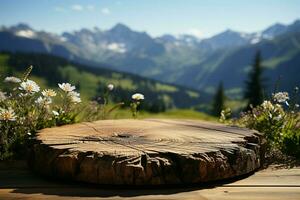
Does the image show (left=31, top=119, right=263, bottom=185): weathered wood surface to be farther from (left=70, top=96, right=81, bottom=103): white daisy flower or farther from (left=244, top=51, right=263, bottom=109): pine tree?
(left=244, top=51, right=263, bottom=109): pine tree

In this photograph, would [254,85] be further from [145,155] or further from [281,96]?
[145,155]

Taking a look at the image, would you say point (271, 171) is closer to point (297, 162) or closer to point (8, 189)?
point (297, 162)

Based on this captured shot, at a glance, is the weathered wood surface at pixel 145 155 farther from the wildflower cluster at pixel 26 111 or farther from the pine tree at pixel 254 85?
the pine tree at pixel 254 85

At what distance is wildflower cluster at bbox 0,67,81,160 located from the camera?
17.0 feet

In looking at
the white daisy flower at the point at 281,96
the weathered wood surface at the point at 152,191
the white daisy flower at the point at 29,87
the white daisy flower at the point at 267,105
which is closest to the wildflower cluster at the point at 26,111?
the white daisy flower at the point at 29,87

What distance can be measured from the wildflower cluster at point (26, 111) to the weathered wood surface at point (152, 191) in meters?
0.99

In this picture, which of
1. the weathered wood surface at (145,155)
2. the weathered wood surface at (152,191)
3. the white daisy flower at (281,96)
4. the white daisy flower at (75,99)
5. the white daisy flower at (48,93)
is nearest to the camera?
the weathered wood surface at (152,191)

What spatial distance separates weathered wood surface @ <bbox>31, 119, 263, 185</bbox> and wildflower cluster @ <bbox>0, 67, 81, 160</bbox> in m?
0.67

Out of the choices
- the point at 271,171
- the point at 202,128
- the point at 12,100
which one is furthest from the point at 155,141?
the point at 12,100

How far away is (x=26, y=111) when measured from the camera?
5684mm

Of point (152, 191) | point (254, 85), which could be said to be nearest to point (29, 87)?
point (152, 191)

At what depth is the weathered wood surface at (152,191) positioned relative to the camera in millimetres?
3564

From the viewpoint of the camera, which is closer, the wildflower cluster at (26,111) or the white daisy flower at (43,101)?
the wildflower cluster at (26,111)

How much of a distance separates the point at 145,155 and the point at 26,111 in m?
2.60
